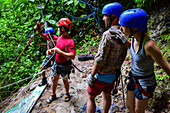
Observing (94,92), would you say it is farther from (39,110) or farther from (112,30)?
(39,110)

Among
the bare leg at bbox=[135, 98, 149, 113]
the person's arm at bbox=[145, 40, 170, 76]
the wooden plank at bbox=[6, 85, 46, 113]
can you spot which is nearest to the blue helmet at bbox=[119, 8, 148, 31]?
the person's arm at bbox=[145, 40, 170, 76]

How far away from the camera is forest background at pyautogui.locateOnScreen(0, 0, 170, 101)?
495cm

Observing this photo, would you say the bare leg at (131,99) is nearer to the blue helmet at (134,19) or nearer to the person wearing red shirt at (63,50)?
the blue helmet at (134,19)

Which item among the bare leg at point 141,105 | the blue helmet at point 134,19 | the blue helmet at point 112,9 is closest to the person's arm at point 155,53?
the blue helmet at point 134,19

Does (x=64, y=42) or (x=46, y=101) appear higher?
(x=64, y=42)

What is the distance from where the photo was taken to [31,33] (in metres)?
4.54

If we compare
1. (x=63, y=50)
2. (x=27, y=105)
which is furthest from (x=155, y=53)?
(x=27, y=105)

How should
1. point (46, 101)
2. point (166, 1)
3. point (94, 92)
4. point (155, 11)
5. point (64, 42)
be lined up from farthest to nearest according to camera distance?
point (155, 11), point (166, 1), point (46, 101), point (64, 42), point (94, 92)

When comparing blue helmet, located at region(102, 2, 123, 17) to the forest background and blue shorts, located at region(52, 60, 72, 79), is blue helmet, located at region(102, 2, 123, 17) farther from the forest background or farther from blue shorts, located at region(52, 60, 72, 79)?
the forest background

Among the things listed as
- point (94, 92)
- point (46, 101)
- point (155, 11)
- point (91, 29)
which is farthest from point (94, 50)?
point (94, 92)

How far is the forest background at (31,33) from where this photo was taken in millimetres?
4953

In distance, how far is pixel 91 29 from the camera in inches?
342

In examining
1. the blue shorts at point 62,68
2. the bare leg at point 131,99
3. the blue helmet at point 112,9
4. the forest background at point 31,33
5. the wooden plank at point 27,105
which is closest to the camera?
the blue helmet at point 112,9

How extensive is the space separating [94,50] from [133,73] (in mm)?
5466
